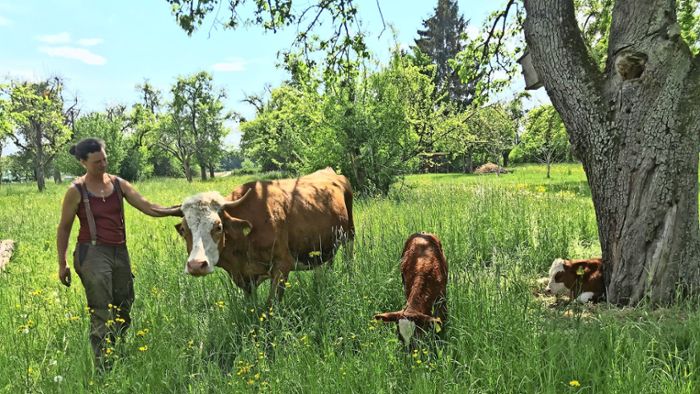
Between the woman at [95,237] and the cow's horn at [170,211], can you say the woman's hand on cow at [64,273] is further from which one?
the cow's horn at [170,211]

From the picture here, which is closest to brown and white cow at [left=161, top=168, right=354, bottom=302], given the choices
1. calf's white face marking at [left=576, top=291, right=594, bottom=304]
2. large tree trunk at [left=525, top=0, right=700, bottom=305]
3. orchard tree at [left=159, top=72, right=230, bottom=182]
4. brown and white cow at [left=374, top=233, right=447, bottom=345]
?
brown and white cow at [left=374, top=233, right=447, bottom=345]

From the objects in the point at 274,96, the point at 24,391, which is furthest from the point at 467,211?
the point at 274,96

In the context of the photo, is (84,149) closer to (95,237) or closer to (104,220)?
(104,220)

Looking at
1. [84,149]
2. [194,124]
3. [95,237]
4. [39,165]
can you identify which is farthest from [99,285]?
[194,124]

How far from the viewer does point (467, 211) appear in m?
8.04

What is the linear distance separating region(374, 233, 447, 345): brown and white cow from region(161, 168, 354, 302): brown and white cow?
1088 millimetres

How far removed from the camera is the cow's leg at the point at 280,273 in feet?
16.0

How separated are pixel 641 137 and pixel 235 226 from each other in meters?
4.05

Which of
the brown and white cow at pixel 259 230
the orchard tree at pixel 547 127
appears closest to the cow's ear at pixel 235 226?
the brown and white cow at pixel 259 230

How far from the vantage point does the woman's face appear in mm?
3979

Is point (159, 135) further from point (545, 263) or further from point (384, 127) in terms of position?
point (545, 263)

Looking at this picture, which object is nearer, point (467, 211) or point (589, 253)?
point (589, 253)

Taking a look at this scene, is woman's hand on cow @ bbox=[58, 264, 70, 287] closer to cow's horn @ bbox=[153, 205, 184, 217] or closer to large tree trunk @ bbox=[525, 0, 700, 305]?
cow's horn @ bbox=[153, 205, 184, 217]

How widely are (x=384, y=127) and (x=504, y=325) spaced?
37.0 ft
